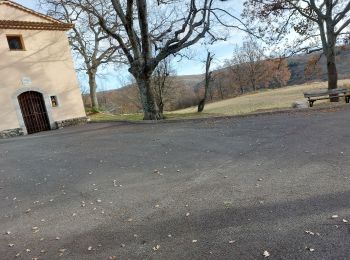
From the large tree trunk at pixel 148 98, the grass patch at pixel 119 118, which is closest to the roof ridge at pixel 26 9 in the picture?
the grass patch at pixel 119 118

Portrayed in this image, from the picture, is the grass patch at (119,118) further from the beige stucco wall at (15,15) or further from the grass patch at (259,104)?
the beige stucco wall at (15,15)

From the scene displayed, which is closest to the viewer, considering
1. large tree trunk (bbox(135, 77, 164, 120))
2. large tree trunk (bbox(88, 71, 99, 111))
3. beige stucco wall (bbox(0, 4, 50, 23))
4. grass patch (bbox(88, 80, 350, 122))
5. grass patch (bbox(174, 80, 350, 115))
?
large tree trunk (bbox(135, 77, 164, 120))

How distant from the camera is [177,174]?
6.20 m

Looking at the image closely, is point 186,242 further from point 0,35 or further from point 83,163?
point 0,35

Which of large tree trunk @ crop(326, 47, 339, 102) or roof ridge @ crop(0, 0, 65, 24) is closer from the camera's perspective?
roof ridge @ crop(0, 0, 65, 24)

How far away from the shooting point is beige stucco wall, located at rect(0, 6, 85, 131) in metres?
16.8

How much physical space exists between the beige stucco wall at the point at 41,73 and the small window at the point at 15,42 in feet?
0.78

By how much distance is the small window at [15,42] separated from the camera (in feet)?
56.3

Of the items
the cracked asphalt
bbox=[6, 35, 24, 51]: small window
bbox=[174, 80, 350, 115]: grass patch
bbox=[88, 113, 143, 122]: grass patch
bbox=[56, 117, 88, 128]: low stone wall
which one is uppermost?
bbox=[6, 35, 24, 51]: small window

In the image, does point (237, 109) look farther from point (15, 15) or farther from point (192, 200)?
point (192, 200)

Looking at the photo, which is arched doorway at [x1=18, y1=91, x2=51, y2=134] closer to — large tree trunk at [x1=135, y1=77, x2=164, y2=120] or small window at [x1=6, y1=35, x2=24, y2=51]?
small window at [x1=6, y1=35, x2=24, y2=51]

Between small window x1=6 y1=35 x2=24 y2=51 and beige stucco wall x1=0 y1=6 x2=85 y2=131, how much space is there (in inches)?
Result: 9.4

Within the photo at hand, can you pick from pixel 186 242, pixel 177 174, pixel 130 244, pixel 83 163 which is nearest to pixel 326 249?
pixel 186 242

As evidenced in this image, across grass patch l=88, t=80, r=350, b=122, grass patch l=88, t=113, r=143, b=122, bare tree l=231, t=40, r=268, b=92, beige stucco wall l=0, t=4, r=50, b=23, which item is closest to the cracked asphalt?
grass patch l=88, t=80, r=350, b=122
